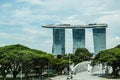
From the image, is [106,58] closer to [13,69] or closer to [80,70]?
[13,69]

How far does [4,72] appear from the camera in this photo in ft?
237

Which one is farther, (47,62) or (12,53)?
(47,62)

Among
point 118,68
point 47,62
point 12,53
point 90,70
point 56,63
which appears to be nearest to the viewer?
point 12,53

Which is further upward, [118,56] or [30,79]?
[118,56]

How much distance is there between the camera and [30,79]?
251ft

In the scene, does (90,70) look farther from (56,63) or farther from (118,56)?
(118,56)

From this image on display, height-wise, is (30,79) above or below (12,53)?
below

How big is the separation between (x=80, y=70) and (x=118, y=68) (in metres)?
28.7

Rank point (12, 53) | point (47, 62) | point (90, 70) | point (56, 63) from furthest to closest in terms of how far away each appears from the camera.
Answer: point (90, 70), point (56, 63), point (47, 62), point (12, 53)

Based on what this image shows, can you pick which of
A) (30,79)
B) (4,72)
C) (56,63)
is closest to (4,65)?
(4,72)

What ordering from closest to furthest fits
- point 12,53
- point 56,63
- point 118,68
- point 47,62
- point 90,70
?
1. point 12,53
2. point 47,62
3. point 118,68
4. point 56,63
5. point 90,70

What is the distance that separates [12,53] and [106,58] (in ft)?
70.2

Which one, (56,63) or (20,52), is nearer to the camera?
(20,52)

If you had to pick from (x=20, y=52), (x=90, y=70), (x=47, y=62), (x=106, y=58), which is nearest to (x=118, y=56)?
A: (x=106, y=58)
